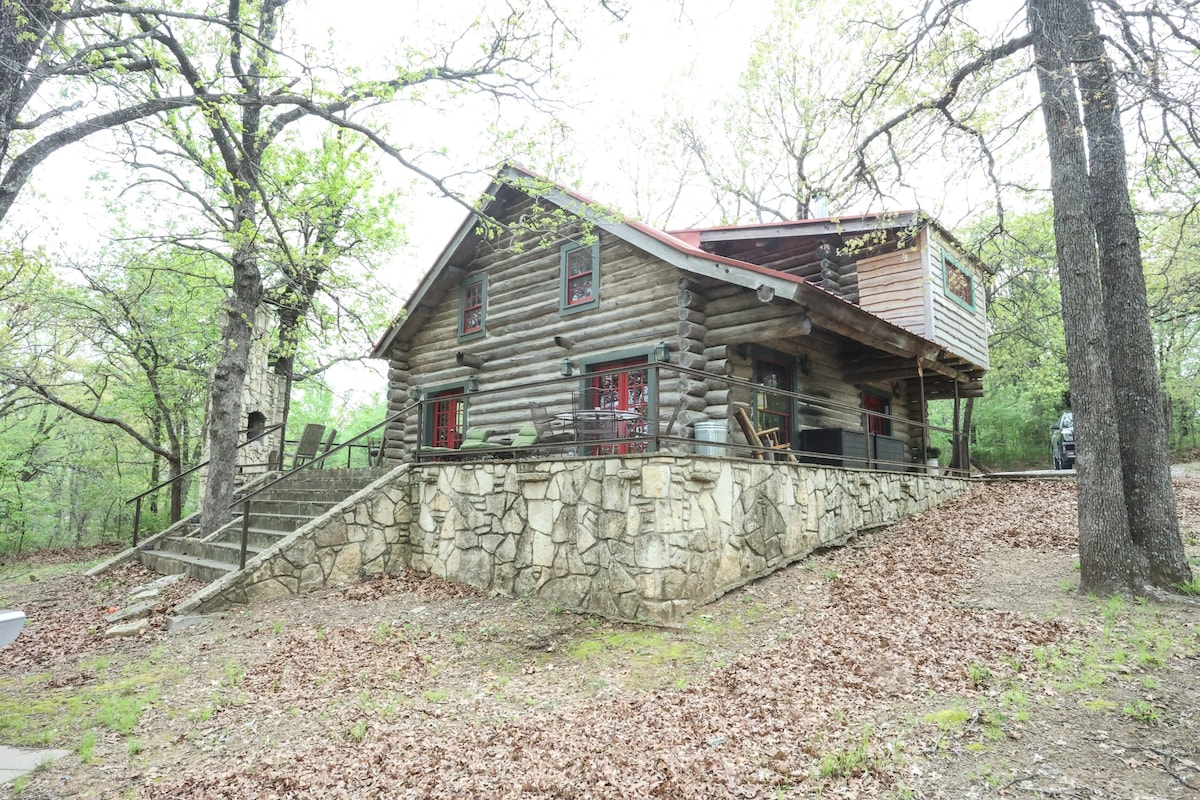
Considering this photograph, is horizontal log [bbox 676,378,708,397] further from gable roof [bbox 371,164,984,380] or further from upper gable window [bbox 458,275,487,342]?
upper gable window [bbox 458,275,487,342]

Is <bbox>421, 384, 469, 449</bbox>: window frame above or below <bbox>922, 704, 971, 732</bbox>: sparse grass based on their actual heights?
above

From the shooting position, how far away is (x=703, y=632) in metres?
6.04

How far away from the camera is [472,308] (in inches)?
552

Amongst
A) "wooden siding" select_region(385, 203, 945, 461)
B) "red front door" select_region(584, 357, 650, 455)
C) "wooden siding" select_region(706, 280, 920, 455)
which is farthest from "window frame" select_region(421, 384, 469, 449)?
→ "wooden siding" select_region(706, 280, 920, 455)

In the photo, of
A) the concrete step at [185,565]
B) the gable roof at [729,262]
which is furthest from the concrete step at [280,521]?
the gable roof at [729,262]

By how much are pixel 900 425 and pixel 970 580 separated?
878 centimetres

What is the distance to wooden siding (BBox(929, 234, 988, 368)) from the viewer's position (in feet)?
41.2

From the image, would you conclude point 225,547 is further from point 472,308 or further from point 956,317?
point 956,317

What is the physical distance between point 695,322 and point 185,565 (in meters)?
8.70

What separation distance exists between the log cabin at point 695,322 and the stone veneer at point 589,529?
1057 millimetres

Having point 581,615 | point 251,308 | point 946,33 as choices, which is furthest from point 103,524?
point 946,33

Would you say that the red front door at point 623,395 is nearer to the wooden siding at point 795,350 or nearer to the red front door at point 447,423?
the wooden siding at point 795,350

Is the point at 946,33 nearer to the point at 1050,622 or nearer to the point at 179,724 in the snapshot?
the point at 1050,622

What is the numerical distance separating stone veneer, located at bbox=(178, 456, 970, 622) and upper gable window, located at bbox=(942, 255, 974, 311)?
5.55m
